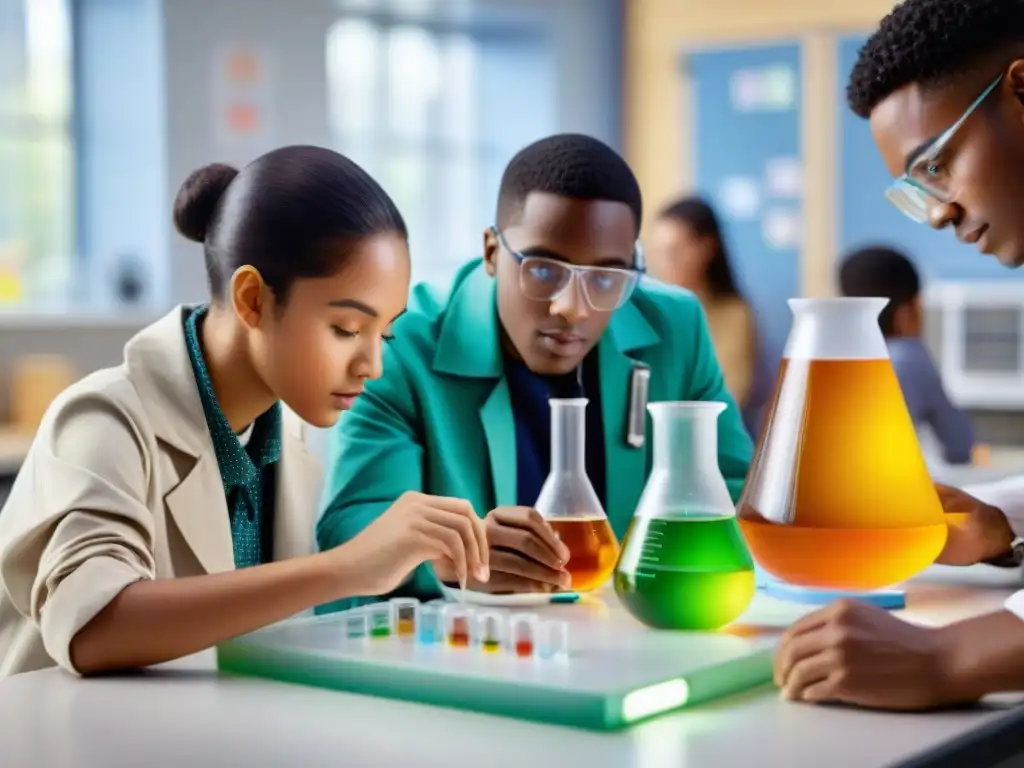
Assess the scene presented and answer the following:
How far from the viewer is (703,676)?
1.05m

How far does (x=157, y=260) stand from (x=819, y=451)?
3.93m

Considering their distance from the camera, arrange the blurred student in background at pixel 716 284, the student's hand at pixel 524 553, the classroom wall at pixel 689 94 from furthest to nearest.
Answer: the classroom wall at pixel 689 94 → the blurred student in background at pixel 716 284 → the student's hand at pixel 524 553

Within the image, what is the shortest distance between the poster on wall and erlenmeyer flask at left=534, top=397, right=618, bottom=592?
12.4 feet

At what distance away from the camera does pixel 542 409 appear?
1.85m

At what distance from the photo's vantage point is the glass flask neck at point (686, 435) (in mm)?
1245

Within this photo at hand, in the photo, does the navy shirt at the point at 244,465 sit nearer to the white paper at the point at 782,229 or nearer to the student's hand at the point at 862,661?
the student's hand at the point at 862,661

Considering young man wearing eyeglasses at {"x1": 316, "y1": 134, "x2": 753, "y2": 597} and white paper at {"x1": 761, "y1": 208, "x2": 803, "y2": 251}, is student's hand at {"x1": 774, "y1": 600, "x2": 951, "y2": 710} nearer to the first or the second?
young man wearing eyeglasses at {"x1": 316, "y1": 134, "x2": 753, "y2": 597}

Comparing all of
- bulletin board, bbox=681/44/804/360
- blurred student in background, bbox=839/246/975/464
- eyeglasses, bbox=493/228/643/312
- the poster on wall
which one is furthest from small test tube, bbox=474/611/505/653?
bulletin board, bbox=681/44/804/360

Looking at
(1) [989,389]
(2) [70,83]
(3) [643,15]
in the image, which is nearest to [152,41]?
(2) [70,83]

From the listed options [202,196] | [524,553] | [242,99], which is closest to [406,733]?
[524,553]

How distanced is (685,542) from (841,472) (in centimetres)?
15

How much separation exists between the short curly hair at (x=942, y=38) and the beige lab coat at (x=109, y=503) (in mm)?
769

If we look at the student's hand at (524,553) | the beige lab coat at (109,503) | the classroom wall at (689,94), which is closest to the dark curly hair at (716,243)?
the classroom wall at (689,94)

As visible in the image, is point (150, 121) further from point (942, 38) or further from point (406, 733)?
point (406, 733)
